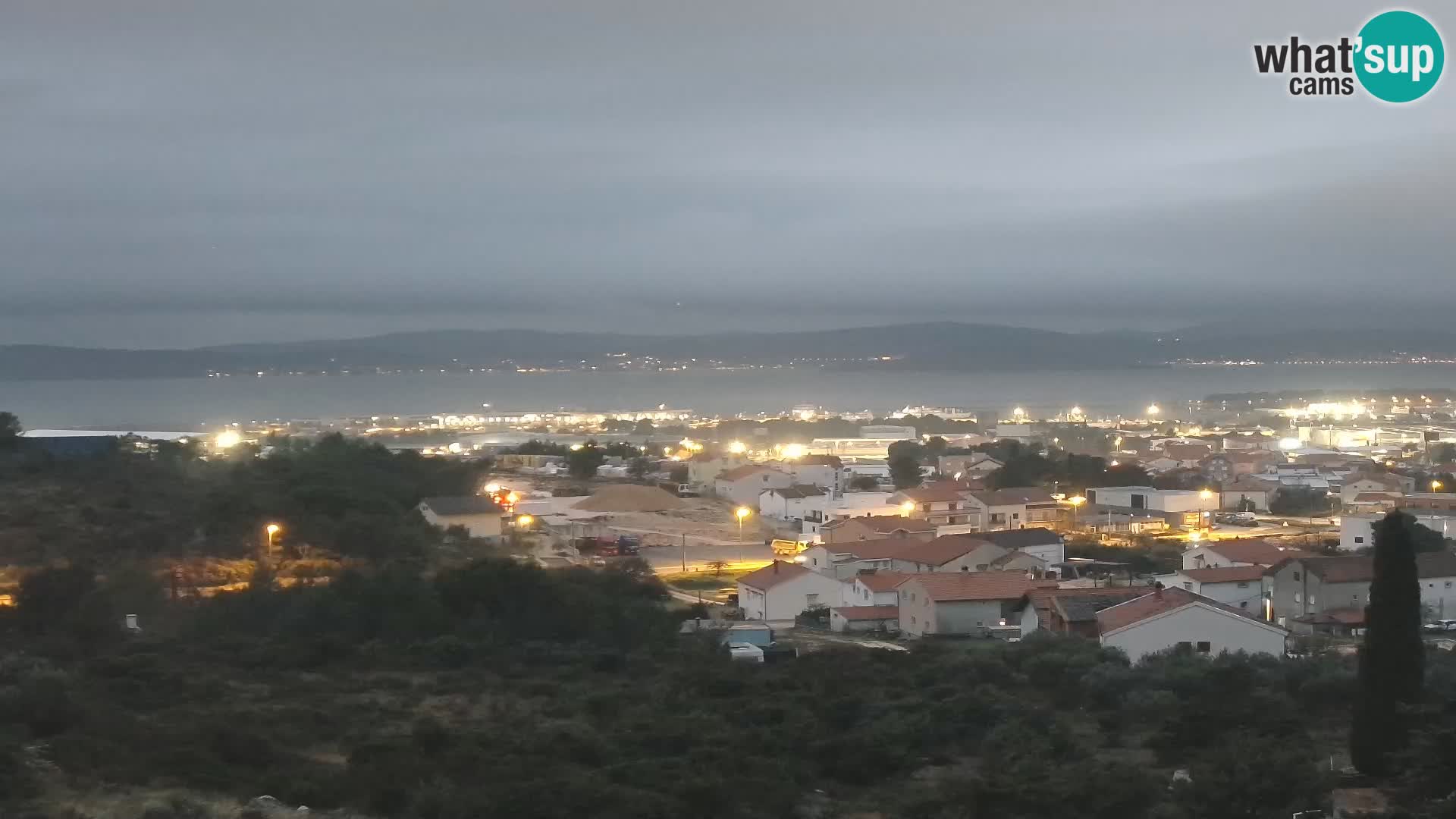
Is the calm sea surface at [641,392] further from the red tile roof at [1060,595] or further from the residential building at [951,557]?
the red tile roof at [1060,595]

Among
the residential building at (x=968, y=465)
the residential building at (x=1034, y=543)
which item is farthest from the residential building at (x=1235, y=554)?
the residential building at (x=968, y=465)

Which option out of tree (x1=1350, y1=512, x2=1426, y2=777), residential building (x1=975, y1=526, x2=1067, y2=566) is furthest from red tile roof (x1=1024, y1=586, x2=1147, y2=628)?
tree (x1=1350, y1=512, x2=1426, y2=777)

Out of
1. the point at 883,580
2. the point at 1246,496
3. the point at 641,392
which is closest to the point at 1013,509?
the point at 1246,496

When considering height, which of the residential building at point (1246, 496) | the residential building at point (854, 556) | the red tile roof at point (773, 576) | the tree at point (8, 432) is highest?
the tree at point (8, 432)

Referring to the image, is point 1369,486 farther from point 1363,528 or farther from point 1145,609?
point 1145,609

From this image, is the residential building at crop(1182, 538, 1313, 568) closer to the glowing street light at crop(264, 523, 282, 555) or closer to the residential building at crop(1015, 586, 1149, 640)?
the residential building at crop(1015, 586, 1149, 640)
